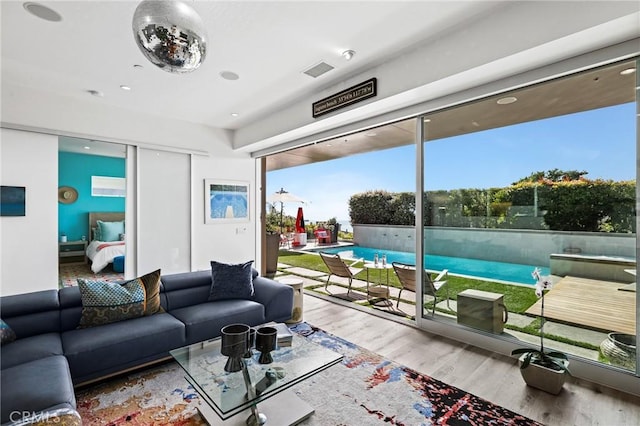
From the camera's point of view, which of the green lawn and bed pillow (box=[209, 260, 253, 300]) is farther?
bed pillow (box=[209, 260, 253, 300])

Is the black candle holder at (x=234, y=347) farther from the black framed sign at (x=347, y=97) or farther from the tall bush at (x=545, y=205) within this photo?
the black framed sign at (x=347, y=97)

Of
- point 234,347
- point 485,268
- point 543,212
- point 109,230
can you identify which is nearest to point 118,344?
point 234,347

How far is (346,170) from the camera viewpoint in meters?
12.2

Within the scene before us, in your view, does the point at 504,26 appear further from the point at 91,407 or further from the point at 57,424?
the point at 91,407

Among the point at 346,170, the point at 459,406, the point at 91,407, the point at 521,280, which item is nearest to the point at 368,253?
the point at 346,170

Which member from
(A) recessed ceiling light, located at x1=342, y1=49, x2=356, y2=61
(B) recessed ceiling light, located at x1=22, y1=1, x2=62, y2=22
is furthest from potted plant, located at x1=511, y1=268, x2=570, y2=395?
(B) recessed ceiling light, located at x1=22, y1=1, x2=62, y2=22

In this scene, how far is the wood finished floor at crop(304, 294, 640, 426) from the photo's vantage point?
2104mm

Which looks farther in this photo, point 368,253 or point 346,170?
point 346,170

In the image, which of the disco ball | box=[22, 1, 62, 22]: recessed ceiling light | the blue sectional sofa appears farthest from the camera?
box=[22, 1, 62, 22]: recessed ceiling light

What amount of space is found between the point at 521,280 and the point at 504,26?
2.22 meters

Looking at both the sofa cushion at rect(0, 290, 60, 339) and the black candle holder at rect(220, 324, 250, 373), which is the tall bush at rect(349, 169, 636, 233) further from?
the sofa cushion at rect(0, 290, 60, 339)

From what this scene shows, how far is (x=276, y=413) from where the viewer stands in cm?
205

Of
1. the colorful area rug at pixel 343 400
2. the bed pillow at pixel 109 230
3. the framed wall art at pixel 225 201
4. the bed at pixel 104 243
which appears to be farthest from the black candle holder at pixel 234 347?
the bed pillow at pixel 109 230

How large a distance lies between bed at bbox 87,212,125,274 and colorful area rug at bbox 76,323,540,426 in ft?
14.7
